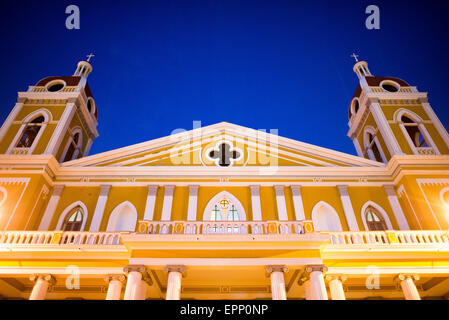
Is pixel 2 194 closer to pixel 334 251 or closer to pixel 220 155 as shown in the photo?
pixel 220 155

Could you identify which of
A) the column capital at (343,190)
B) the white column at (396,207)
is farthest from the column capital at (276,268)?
the white column at (396,207)

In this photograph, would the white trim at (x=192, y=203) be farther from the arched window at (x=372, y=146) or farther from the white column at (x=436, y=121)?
the white column at (x=436, y=121)

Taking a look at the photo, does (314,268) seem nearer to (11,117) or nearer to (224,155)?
(224,155)

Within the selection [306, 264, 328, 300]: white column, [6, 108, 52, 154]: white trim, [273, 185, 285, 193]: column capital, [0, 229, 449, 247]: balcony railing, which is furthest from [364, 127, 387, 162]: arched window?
[6, 108, 52, 154]: white trim

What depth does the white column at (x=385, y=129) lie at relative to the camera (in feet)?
67.3

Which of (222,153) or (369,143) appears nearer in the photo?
(222,153)

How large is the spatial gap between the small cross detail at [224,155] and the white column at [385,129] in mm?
10448

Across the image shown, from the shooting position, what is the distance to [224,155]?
2133 cm

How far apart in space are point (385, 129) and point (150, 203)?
55.7ft

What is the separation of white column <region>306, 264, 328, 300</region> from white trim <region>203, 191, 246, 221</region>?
6.16 m

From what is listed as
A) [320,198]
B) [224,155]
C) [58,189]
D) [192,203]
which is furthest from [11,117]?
[320,198]

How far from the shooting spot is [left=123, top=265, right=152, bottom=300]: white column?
39.9 ft
